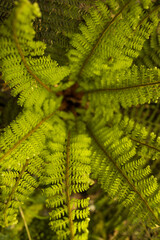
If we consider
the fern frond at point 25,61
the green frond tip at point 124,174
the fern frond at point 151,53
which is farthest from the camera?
the fern frond at point 151,53

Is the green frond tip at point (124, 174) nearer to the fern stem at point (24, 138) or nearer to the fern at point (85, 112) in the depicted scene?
the fern at point (85, 112)

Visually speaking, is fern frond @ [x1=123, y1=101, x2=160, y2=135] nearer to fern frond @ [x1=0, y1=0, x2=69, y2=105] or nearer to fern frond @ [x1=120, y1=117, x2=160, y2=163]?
fern frond @ [x1=120, y1=117, x2=160, y2=163]

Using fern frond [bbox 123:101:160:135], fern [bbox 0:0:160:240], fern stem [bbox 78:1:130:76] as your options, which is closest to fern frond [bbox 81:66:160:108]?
fern [bbox 0:0:160:240]

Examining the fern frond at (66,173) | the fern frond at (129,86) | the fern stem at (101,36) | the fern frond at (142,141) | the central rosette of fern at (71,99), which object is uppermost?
the fern stem at (101,36)

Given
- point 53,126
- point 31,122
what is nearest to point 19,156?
point 31,122

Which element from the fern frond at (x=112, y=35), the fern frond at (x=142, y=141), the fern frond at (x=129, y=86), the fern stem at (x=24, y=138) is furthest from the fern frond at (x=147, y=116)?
the fern stem at (x=24, y=138)

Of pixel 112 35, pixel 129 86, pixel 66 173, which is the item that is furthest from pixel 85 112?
pixel 112 35

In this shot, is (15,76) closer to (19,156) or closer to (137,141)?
(19,156)
